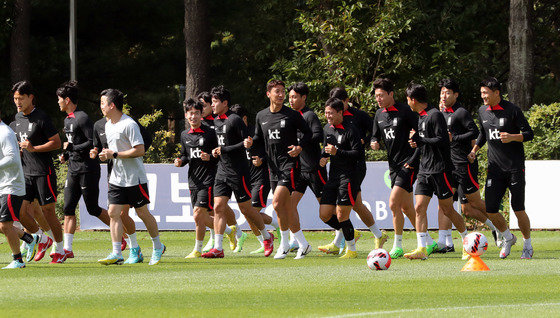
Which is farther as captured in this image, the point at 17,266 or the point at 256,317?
the point at 17,266

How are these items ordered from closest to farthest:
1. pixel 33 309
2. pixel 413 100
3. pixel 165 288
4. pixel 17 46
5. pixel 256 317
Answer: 1. pixel 256 317
2. pixel 33 309
3. pixel 165 288
4. pixel 413 100
5. pixel 17 46

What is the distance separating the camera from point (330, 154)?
46.3 ft

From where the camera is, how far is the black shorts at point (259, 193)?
642 inches

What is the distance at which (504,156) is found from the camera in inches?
554

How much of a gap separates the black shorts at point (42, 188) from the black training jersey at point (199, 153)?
1.85m

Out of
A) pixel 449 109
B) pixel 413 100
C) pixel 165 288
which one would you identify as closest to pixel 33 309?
pixel 165 288

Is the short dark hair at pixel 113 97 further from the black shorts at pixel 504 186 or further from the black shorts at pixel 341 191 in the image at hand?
the black shorts at pixel 504 186

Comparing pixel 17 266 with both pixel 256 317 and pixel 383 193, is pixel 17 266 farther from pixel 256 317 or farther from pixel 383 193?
pixel 383 193

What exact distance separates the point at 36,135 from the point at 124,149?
5.83ft

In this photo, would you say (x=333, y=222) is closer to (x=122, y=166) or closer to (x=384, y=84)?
(x=384, y=84)

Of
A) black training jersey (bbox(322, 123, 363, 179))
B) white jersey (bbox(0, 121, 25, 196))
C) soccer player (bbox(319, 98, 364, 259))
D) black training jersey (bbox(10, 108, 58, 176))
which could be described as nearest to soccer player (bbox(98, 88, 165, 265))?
white jersey (bbox(0, 121, 25, 196))

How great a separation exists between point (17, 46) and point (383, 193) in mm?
15182

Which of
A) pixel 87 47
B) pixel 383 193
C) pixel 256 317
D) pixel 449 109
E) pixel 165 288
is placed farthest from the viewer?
pixel 87 47

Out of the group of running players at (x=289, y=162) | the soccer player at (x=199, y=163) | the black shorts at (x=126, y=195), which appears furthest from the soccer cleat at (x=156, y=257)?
the soccer player at (x=199, y=163)
